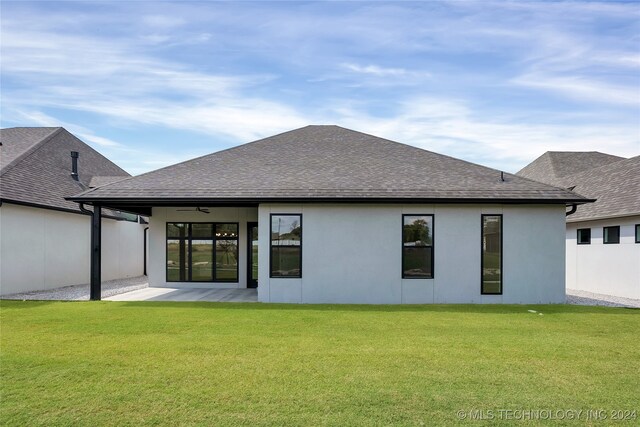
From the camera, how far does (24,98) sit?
57.6ft

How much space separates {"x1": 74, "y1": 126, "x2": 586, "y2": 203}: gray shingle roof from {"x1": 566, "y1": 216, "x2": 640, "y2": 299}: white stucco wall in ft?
13.2

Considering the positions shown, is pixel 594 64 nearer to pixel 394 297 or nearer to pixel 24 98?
pixel 394 297

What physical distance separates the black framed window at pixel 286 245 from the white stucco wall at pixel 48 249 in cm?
803

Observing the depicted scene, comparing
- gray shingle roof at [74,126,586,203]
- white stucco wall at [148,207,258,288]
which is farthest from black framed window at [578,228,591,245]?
white stucco wall at [148,207,258,288]

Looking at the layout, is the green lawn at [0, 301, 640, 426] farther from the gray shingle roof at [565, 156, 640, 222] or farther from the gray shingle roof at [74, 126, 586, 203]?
the gray shingle roof at [565, 156, 640, 222]

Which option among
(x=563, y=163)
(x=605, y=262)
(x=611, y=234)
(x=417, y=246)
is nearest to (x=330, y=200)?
(x=417, y=246)

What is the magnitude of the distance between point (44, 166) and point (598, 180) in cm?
2191

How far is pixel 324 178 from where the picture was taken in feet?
40.3

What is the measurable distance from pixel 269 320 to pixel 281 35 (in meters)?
8.37

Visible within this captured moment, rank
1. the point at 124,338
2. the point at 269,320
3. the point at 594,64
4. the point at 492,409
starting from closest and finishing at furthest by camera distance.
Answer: the point at 492,409 → the point at 124,338 → the point at 269,320 → the point at 594,64

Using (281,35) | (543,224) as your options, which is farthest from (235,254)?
(543,224)

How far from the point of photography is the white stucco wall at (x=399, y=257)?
446 inches

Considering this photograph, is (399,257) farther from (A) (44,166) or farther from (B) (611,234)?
(A) (44,166)

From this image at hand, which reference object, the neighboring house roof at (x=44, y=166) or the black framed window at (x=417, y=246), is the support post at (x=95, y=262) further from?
the black framed window at (x=417, y=246)
